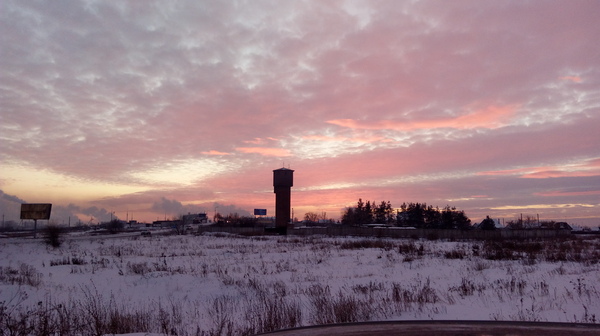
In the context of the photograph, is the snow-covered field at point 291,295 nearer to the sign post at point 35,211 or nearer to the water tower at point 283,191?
the water tower at point 283,191

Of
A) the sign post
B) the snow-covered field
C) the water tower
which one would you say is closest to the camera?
the snow-covered field

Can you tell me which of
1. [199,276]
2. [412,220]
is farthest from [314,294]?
[412,220]

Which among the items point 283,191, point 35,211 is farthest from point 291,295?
point 35,211

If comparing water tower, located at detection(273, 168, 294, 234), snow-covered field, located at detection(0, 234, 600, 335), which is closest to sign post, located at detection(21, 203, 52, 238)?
water tower, located at detection(273, 168, 294, 234)

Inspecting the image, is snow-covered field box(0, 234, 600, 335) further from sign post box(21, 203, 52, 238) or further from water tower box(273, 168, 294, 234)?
sign post box(21, 203, 52, 238)

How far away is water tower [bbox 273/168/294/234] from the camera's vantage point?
3019 inches

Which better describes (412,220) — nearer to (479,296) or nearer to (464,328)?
(479,296)

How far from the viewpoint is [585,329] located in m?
2.44

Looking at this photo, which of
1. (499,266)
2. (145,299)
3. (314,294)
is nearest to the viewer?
(314,294)

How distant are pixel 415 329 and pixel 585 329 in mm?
1004

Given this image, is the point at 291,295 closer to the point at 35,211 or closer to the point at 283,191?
the point at 283,191

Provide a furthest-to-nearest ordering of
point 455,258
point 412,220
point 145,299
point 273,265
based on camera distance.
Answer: point 412,220, point 455,258, point 273,265, point 145,299

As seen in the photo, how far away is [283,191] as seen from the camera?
7781 cm

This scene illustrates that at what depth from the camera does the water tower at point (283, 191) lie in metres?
76.7
